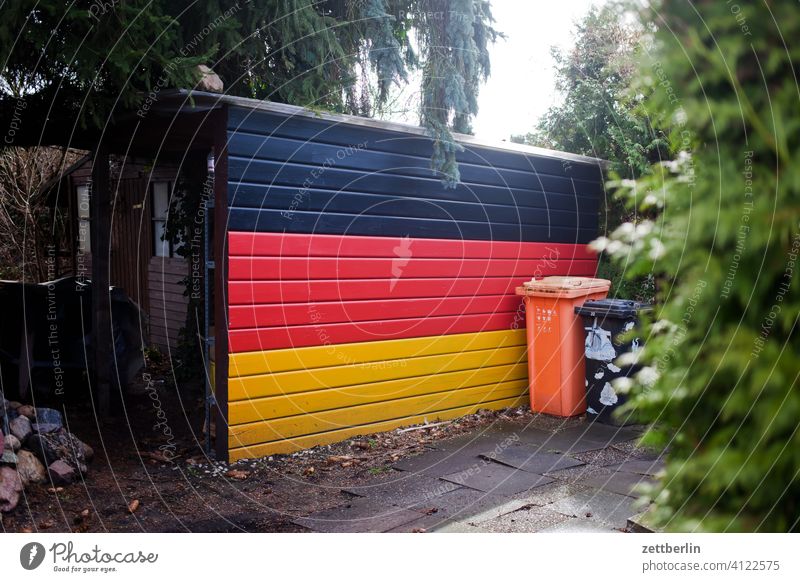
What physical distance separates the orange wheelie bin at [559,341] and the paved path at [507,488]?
629 mm

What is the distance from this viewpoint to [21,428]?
4.26 metres

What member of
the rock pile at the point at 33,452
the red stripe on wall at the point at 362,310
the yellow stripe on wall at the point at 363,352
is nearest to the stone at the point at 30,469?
the rock pile at the point at 33,452

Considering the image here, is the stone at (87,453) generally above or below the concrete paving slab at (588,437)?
above

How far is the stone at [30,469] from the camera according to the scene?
395 cm

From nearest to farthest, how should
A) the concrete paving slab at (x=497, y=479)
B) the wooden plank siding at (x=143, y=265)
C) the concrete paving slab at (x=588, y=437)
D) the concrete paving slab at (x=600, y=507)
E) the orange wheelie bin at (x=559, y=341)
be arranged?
the concrete paving slab at (x=600, y=507) → the concrete paving slab at (x=497, y=479) → the concrete paving slab at (x=588, y=437) → the orange wheelie bin at (x=559, y=341) → the wooden plank siding at (x=143, y=265)

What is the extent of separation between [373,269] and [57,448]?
8.65ft

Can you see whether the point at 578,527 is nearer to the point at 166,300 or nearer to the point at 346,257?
the point at 346,257

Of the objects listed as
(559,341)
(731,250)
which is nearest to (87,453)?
(559,341)

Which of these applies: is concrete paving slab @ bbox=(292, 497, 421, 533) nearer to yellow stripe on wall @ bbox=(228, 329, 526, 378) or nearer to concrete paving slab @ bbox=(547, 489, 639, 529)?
concrete paving slab @ bbox=(547, 489, 639, 529)

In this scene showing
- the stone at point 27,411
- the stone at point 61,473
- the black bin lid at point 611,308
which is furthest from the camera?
the black bin lid at point 611,308

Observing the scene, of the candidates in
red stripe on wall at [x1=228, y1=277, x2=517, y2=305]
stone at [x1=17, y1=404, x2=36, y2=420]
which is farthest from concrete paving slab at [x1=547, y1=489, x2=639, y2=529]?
stone at [x1=17, y1=404, x2=36, y2=420]

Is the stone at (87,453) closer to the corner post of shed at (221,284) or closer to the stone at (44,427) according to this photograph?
the stone at (44,427)

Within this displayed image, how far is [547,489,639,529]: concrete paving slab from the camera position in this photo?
12.3 ft
